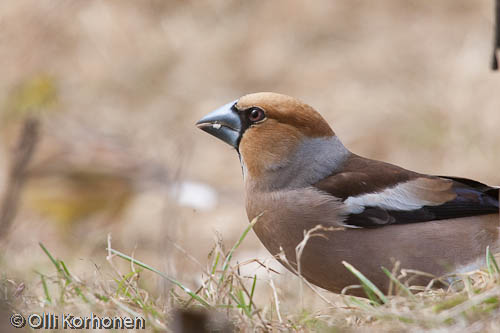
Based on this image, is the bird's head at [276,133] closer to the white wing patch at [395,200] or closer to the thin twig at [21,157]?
the white wing patch at [395,200]

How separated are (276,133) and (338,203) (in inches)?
19.5

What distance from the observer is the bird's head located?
354 centimetres

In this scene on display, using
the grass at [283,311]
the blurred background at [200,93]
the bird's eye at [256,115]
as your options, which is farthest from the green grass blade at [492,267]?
the blurred background at [200,93]

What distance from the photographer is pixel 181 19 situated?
9.41m

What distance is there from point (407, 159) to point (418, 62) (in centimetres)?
177

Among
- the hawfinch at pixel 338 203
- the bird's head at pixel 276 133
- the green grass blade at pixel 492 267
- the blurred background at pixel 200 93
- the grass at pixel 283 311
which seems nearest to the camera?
the grass at pixel 283 311

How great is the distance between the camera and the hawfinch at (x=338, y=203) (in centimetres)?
321

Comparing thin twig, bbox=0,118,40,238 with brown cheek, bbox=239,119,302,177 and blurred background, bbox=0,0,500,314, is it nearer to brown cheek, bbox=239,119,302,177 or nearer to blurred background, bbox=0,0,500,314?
blurred background, bbox=0,0,500,314

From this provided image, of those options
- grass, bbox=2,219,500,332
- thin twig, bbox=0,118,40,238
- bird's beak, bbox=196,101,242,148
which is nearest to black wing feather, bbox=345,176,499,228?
grass, bbox=2,219,500,332

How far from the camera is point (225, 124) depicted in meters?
3.66

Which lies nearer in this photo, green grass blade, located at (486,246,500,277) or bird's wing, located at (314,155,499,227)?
green grass blade, located at (486,246,500,277)

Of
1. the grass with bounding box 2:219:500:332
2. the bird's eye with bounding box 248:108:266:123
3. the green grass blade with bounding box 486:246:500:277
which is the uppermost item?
the bird's eye with bounding box 248:108:266:123

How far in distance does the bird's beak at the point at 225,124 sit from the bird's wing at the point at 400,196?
50 centimetres

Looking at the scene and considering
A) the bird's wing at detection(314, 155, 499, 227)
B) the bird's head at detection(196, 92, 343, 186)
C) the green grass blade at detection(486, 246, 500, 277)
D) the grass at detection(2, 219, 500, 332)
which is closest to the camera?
the grass at detection(2, 219, 500, 332)
